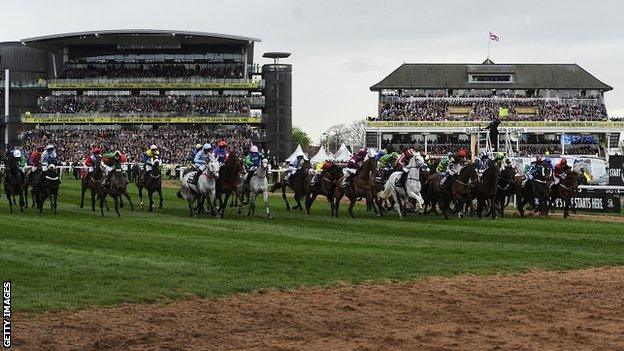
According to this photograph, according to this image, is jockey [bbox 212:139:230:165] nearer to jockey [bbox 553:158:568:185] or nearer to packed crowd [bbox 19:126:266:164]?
jockey [bbox 553:158:568:185]

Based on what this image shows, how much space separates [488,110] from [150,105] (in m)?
29.2

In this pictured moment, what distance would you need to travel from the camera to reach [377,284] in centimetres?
1479

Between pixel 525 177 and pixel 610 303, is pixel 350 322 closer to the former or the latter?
pixel 610 303

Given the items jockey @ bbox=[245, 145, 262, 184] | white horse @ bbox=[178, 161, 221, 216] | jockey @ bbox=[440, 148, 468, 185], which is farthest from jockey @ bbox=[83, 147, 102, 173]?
jockey @ bbox=[440, 148, 468, 185]

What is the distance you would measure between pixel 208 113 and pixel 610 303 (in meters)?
69.8

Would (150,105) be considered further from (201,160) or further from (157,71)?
(201,160)

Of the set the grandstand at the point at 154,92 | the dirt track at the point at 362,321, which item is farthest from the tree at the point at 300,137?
the dirt track at the point at 362,321

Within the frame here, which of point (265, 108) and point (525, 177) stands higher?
point (265, 108)

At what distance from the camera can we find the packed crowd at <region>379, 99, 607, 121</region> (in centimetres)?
7969

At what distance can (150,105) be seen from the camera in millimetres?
82562

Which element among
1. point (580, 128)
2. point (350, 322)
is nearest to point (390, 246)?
point (350, 322)

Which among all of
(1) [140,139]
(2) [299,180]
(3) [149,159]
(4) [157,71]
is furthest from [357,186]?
(4) [157,71]

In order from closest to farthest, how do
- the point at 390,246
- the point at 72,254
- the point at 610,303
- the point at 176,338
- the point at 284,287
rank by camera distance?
the point at 176,338, the point at 610,303, the point at 284,287, the point at 72,254, the point at 390,246

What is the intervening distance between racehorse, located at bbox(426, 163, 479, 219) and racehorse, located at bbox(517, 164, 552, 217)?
8.51ft
